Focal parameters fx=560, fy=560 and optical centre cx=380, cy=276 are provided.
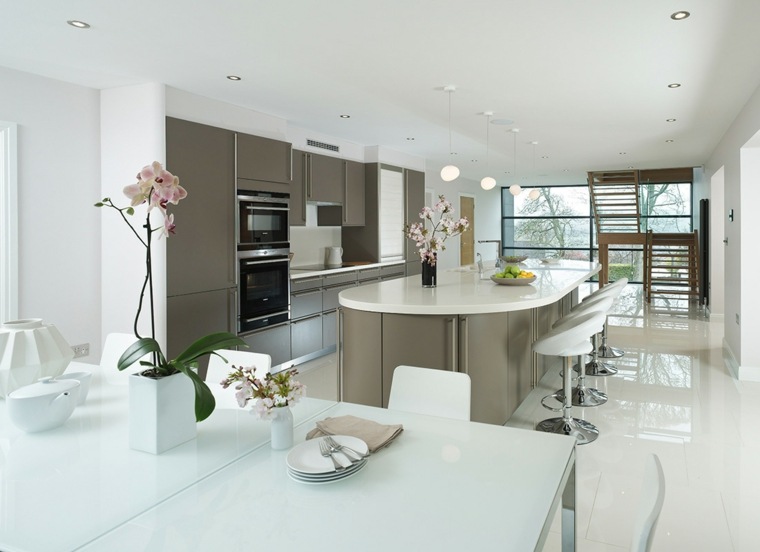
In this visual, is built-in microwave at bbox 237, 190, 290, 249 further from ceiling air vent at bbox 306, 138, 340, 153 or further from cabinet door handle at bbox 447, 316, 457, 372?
cabinet door handle at bbox 447, 316, 457, 372

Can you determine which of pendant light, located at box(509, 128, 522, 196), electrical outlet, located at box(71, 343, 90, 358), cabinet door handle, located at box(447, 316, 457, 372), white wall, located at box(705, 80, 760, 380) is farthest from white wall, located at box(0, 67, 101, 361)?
white wall, located at box(705, 80, 760, 380)

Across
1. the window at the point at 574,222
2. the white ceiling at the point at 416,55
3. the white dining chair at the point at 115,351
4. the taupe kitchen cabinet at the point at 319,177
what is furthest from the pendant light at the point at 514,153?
the white dining chair at the point at 115,351

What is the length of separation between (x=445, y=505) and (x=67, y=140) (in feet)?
13.6

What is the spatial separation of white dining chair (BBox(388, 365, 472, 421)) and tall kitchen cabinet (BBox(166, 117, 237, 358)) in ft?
8.91

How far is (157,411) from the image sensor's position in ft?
4.99

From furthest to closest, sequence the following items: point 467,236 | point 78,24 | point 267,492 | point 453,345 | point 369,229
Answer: point 467,236 → point 369,229 → point 453,345 → point 78,24 → point 267,492

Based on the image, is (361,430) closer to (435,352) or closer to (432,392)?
(432,392)

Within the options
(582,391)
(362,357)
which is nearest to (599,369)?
(582,391)

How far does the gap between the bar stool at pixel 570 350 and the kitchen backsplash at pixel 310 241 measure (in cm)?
372

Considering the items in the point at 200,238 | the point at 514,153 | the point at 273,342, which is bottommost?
the point at 273,342

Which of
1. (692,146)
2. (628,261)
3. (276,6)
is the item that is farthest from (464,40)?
(628,261)

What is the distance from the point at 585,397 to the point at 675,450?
103cm

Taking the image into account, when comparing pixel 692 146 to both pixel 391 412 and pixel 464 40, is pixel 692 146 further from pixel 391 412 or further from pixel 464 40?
pixel 391 412

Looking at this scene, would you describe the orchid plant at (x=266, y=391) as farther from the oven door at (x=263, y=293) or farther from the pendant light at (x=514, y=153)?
the pendant light at (x=514, y=153)
